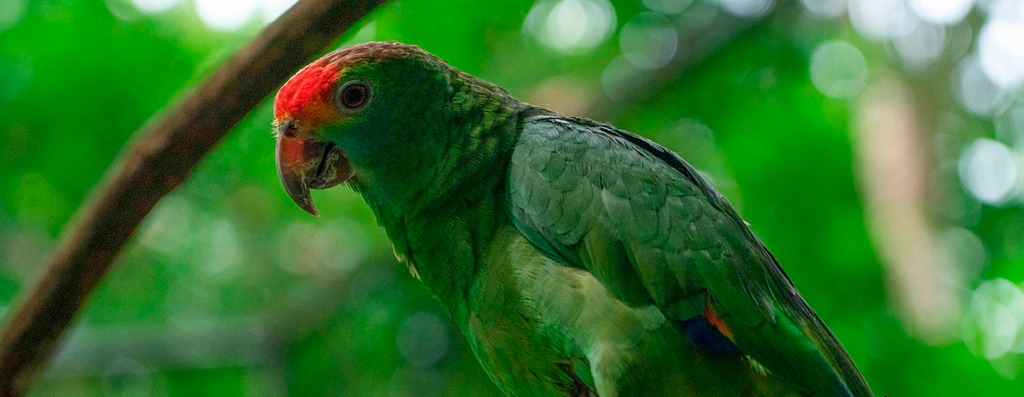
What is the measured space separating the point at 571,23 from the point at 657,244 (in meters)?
5.96

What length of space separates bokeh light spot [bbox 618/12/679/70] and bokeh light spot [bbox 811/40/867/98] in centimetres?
192

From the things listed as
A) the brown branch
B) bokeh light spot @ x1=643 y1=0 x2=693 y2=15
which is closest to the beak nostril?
the brown branch

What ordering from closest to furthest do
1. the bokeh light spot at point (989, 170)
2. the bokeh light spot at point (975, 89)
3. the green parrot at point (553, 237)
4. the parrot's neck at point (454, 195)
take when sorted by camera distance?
the green parrot at point (553, 237), the parrot's neck at point (454, 195), the bokeh light spot at point (975, 89), the bokeh light spot at point (989, 170)

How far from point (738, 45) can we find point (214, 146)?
247 inches

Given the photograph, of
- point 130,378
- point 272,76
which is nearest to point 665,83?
point 272,76

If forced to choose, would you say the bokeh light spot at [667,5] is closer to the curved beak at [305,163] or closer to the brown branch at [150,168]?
the curved beak at [305,163]

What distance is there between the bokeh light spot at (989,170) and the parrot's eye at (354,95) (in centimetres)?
1000

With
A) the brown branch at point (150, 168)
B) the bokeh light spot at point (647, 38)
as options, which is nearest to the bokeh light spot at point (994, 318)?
the bokeh light spot at point (647, 38)

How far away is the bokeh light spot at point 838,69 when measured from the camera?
342 inches

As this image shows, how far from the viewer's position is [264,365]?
27.5 ft

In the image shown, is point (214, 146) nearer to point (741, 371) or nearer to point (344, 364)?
point (741, 371)

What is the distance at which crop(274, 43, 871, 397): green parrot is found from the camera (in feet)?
7.72

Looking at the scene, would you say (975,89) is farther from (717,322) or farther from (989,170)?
(717,322)

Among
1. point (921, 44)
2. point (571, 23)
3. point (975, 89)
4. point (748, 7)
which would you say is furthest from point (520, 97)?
point (975, 89)
